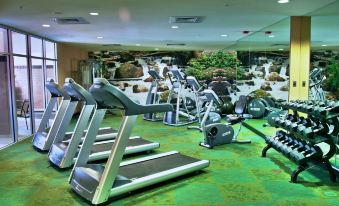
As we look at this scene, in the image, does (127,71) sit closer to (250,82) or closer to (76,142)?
(250,82)

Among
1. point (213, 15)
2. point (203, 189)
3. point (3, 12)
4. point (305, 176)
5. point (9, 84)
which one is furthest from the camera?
point (9, 84)

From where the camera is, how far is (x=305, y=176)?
427 centimetres

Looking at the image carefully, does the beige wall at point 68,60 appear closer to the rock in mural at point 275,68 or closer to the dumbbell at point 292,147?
the rock in mural at point 275,68

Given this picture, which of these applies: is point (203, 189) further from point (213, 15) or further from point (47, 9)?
point (47, 9)

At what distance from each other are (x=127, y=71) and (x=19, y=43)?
562cm

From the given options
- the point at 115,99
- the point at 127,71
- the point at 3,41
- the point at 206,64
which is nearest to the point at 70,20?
the point at 3,41

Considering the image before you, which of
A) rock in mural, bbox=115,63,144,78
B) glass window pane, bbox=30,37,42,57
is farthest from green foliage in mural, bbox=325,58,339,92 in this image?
rock in mural, bbox=115,63,144,78

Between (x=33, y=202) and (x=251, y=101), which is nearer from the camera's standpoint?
(x=33, y=202)

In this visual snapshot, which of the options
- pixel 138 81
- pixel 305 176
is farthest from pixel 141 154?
pixel 138 81

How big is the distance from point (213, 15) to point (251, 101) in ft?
13.8

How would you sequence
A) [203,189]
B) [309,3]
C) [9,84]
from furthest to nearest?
1. [9,84]
2. [309,3]
3. [203,189]

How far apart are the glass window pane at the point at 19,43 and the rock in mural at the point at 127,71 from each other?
17.3ft

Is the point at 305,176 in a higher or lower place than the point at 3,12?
lower

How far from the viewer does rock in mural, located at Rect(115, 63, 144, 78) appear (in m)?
12.5
